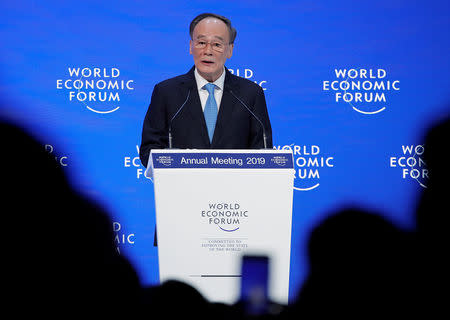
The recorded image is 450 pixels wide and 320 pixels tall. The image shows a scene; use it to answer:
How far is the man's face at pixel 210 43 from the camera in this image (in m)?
2.91

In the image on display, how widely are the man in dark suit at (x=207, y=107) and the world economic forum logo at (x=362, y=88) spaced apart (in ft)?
4.13

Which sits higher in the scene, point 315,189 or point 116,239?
point 315,189

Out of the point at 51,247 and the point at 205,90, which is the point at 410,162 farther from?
the point at 51,247

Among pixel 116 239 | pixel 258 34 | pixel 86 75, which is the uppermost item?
pixel 258 34

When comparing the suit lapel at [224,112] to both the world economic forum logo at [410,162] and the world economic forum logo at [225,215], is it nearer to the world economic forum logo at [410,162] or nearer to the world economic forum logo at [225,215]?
the world economic forum logo at [225,215]

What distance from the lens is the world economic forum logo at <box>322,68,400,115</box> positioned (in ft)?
13.2

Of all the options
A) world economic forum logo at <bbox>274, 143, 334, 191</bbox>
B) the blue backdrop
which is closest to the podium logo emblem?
the blue backdrop

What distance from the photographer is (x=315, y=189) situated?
405 cm

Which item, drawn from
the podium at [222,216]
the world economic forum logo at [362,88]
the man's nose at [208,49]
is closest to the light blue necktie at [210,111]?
the man's nose at [208,49]

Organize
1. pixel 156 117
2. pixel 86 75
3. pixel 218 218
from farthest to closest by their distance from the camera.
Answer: pixel 86 75
pixel 156 117
pixel 218 218

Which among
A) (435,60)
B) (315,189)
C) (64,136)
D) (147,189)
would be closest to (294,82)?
(315,189)

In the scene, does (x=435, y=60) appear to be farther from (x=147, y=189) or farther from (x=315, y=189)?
(x=147, y=189)

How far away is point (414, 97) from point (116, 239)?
8.58 ft

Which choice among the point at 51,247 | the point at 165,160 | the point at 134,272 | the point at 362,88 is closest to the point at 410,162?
the point at 362,88
